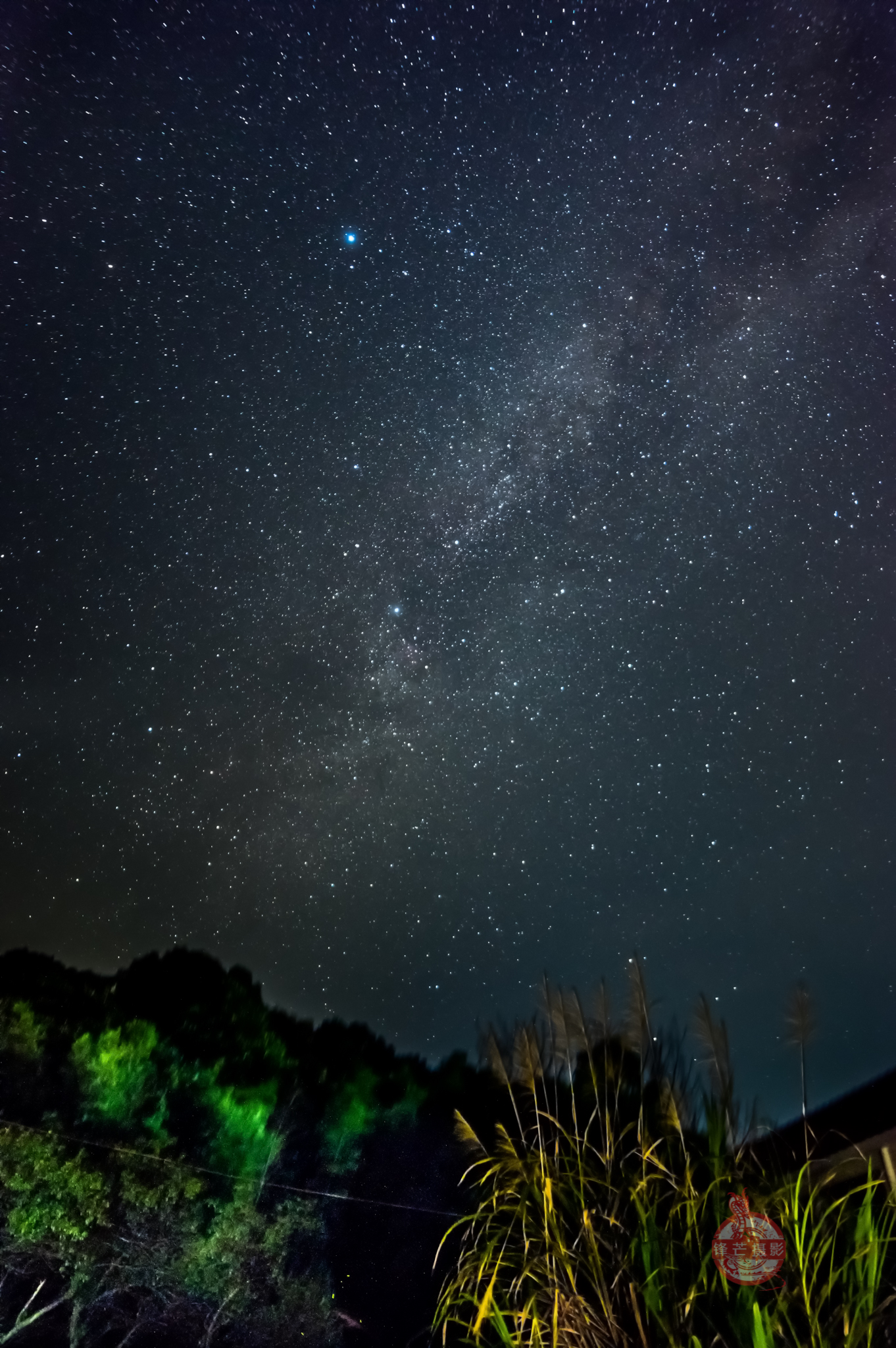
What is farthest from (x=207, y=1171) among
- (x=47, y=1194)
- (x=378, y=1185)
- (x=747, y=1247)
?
(x=747, y=1247)

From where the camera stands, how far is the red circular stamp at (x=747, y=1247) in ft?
9.57

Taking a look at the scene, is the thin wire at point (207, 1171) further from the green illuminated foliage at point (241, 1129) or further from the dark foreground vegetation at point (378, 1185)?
the green illuminated foliage at point (241, 1129)

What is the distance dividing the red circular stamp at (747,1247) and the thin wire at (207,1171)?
4.73 meters

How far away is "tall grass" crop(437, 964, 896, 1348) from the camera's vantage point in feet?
9.40

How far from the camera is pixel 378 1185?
8062mm

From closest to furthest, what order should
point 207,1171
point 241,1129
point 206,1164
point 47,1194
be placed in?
point 47,1194 → point 207,1171 → point 206,1164 → point 241,1129

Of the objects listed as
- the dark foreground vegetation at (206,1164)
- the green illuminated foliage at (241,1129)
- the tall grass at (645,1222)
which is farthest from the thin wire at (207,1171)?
the tall grass at (645,1222)

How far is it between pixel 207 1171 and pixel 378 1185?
1.61 meters

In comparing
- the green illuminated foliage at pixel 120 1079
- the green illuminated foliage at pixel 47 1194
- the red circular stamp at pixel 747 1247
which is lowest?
the red circular stamp at pixel 747 1247

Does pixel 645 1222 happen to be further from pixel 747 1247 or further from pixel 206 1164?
pixel 206 1164

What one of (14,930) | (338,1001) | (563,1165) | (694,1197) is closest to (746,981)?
(563,1165)

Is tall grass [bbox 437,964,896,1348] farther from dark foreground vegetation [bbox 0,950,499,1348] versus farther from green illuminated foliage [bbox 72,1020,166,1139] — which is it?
green illuminated foliage [bbox 72,1020,166,1139]

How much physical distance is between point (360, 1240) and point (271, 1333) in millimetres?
911

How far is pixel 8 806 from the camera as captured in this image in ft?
26.7
